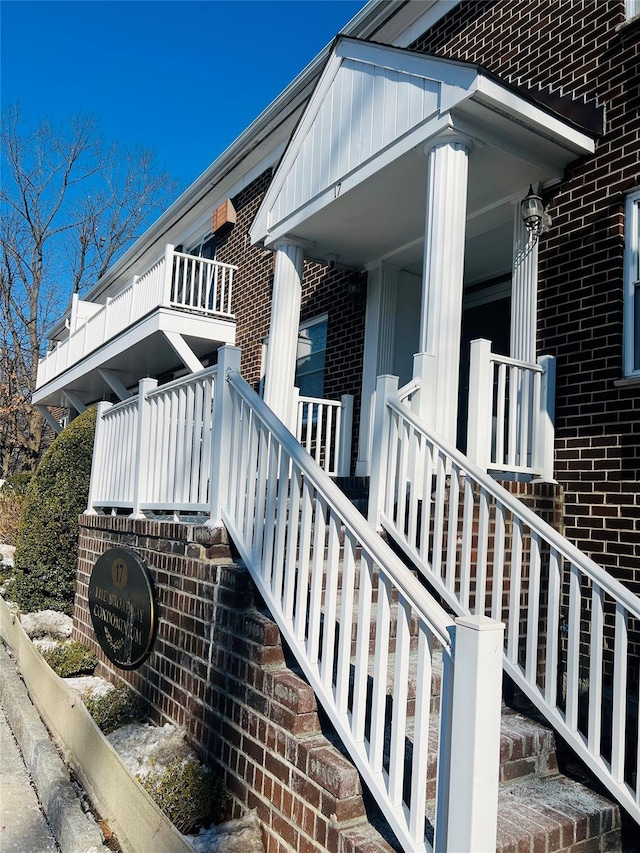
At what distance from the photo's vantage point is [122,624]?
5.05 meters

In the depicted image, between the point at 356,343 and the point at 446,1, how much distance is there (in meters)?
A: 3.61

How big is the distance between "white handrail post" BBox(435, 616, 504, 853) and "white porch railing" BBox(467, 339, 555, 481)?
2695 millimetres

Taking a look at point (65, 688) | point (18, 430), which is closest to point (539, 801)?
point (65, 688)

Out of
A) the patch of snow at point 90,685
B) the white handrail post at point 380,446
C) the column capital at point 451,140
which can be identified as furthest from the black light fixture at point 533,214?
the patch of snow at point 90,685

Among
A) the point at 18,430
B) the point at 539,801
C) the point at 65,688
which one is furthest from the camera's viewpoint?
the point at 18,430

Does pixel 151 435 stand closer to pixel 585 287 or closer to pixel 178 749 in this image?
pixel 178 749

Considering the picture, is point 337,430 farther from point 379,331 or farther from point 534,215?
point 534,215

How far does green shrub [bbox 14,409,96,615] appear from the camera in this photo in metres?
7.38

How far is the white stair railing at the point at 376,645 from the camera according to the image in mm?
2018

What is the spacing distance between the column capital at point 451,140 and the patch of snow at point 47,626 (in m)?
5.55

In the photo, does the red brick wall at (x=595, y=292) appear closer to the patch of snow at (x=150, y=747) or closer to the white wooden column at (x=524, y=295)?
the white wooden column at (x=524, y=295)

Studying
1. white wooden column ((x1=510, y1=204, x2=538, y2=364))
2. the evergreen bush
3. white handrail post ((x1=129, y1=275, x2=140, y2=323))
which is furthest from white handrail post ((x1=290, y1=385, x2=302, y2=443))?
the evergreen bush

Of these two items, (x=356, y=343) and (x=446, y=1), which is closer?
(x=446, y=1)

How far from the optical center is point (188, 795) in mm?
3277
